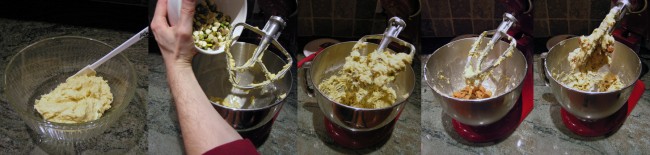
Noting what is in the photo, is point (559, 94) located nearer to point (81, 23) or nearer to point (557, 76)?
point (557, 76)

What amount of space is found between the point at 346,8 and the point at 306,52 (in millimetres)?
→ 122

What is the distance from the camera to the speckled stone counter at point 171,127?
1263mm

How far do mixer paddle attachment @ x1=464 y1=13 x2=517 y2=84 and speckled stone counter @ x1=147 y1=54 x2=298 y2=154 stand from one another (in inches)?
14.0

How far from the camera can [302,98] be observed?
1276mm

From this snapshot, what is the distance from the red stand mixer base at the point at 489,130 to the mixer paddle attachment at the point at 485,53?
11 centimetres

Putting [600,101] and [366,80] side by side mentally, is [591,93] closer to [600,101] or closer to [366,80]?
[600,101]

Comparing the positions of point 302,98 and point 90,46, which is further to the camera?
point 90,46

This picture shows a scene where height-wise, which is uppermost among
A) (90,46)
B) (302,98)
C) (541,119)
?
(90,46)

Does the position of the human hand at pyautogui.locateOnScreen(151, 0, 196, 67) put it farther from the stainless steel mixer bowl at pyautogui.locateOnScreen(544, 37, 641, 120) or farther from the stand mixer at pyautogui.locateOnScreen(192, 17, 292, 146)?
the stainless steel mixer bowl at pyautogui.locateOnScreen(544, 37, 641, 120)

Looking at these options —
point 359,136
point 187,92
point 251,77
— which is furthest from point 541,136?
point 187,92

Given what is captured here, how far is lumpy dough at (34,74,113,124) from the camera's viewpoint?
1.27 m

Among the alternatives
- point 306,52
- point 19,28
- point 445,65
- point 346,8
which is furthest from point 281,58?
point 19,28

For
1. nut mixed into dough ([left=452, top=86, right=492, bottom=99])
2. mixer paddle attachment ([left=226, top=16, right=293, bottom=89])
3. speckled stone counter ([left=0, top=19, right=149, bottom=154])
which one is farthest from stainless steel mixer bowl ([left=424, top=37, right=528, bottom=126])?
speckled stone counter ([left=0, top=19, right=149, bottom=154])

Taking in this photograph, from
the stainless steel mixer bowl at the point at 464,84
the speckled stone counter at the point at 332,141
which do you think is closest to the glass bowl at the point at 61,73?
the speckled stone counter at the point at 332,141
